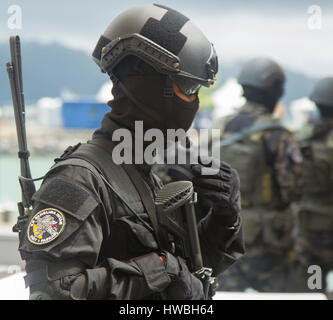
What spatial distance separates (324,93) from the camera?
445cm

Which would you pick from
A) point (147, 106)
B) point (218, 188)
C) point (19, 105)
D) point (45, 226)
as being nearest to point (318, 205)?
point (218, 188)

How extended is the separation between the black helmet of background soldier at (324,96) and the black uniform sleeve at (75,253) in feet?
11.3

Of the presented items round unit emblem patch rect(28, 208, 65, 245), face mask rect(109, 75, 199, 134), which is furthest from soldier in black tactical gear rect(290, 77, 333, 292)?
round unit emblem patch rect(28, 208, 65, 245)

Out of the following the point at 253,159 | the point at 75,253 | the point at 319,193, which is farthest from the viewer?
the point at 319,193

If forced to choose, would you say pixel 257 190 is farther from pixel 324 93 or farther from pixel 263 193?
pixel 324 93

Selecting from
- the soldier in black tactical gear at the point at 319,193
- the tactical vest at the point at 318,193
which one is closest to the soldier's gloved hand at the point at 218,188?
the soldier in black tactical gear at the point at 319,193

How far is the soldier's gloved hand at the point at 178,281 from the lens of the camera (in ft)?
4.29

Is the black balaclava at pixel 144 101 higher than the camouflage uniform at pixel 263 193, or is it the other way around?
the camouflage uniform at pixel 263 193

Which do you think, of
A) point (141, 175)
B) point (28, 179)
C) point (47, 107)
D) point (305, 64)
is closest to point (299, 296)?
point (141, 175)

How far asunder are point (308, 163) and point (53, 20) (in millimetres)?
2655

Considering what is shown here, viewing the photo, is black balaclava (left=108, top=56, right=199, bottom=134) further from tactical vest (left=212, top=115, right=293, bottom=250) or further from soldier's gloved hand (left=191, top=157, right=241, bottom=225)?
tactical vest (left=212, top=115, right=293, bottom=250)

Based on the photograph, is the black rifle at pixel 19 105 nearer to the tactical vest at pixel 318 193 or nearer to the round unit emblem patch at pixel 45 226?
the round unit emblem patch at pixel 45 226

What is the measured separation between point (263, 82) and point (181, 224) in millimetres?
2713

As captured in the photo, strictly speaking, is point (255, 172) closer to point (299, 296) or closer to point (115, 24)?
point (299, 296)
